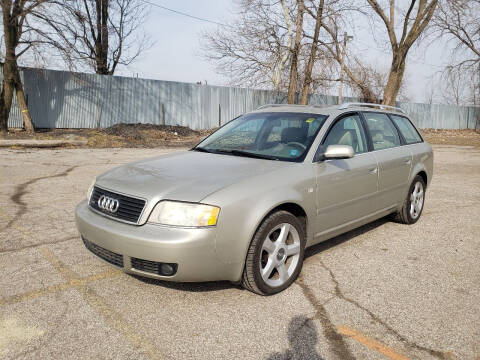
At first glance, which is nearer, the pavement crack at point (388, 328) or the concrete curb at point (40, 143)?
the pavement crack at point (388, 328)

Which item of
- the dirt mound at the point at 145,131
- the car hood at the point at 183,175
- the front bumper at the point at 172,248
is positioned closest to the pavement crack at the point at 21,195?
the car hood at the point at 183,175

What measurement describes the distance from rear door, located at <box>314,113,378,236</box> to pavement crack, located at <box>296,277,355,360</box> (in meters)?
0.74

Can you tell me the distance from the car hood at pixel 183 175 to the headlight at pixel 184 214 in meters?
0.06

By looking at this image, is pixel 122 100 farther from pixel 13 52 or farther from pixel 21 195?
pixel 21 195

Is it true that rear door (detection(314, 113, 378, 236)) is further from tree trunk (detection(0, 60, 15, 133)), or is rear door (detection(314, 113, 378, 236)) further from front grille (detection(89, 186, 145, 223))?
tree trunk (detection(0, 60, 15, 133))

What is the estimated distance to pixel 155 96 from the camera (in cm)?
2122

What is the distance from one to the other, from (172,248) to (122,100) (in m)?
18.8

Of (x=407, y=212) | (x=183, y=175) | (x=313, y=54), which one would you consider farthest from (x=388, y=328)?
(x=313, y=54)

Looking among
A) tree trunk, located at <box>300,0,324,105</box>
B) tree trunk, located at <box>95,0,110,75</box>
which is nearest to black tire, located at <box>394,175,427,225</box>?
tree trunk, located at <box>300,0,324,105</box>

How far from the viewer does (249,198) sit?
3125 mm

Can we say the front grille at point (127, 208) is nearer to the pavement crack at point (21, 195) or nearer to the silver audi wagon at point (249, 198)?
the silver audi wagon at point (249, 198)

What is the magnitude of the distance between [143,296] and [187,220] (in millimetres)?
811

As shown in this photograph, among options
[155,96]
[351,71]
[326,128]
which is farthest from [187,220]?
[351,71]

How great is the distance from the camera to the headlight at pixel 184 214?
9.64 feet
